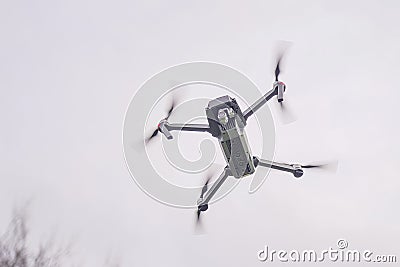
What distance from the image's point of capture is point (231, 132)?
25.2 m

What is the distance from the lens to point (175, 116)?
90.4 feet

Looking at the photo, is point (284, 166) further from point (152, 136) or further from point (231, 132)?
point (152, 136)

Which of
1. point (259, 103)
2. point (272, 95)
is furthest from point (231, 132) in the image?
point (272, 95)

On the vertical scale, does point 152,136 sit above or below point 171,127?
below

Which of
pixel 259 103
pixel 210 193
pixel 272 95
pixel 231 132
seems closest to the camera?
pixel 231 132

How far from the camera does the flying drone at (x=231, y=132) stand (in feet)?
81.5

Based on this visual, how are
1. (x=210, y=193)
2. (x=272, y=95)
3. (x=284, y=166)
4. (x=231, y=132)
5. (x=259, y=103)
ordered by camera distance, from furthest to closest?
(x=284, y=166), (x=210, y=193), (x=272, y=95), (x=259, y=103), (x=231, y=132)

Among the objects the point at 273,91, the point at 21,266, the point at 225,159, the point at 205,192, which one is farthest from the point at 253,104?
the point at 21,266

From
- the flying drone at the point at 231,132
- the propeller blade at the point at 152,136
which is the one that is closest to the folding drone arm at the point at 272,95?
the flying drone at the point at 231,132

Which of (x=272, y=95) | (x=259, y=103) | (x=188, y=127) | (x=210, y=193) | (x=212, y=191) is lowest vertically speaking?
(x=210, y=193)

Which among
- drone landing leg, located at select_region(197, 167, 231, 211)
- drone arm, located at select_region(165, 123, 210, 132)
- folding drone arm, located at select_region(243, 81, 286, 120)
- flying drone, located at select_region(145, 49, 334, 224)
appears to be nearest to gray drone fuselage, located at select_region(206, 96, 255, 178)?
flying drone, located at select_region(145, 49, 334, 224)

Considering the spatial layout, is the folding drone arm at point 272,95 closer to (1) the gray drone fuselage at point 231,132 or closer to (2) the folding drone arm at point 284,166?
(1) the gray drone fuselage at point 231,132

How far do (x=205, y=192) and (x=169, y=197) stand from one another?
1.91 m

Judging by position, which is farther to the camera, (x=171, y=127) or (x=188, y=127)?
(x=171, y=127)
